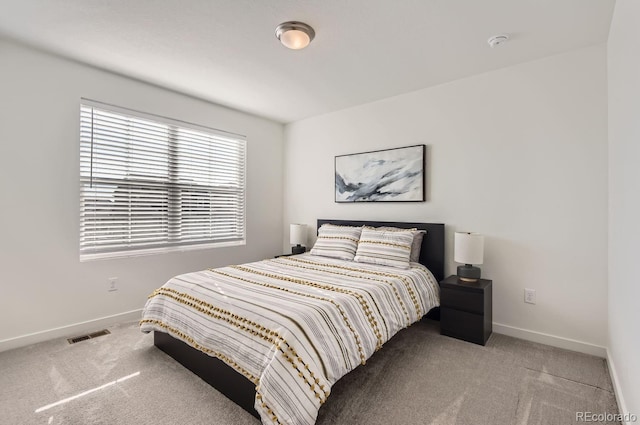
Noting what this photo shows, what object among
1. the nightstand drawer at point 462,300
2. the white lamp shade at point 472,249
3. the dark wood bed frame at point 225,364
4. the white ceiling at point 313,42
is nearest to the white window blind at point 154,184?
the white ceiling at point 313,42

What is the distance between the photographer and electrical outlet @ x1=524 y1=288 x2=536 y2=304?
2797 millimetres

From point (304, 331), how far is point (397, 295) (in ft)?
3.50

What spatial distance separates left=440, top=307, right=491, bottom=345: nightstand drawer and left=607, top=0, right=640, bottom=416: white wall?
0.83 meters

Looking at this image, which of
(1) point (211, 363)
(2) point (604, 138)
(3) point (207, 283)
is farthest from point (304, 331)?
(2) point (604, 138)

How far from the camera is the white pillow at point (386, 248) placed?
3072 millimetres

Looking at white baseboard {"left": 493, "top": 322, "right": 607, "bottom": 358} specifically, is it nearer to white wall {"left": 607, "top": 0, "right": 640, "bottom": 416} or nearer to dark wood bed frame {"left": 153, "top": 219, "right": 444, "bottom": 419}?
white wall {"left": 607, "top": 0, "right": 640, "bottom": 416}

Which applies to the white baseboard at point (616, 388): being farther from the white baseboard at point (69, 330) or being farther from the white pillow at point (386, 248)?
the white baseboard at point (69, 330)

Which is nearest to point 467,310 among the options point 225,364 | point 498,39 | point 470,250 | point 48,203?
point 470,250

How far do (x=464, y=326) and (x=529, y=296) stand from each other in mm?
675

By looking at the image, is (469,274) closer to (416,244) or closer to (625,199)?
(416,244)

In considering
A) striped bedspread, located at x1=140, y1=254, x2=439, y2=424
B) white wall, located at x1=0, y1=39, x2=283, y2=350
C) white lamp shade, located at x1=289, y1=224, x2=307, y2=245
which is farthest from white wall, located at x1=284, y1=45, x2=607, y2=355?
white wall, located at x1=0, y1=39, x2=283, y2=350

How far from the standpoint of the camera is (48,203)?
2.74 m

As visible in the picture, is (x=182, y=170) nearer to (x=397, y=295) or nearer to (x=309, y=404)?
(x=397, y=295)

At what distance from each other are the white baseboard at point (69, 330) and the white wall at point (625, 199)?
391 cm
